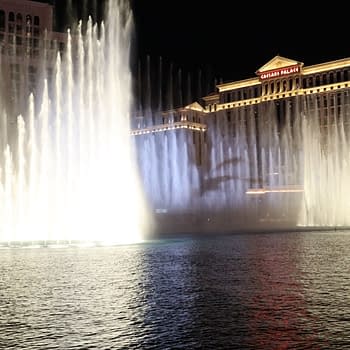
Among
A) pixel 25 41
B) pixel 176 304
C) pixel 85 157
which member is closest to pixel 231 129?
pixel 25 41

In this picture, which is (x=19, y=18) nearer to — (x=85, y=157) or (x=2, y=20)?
(x=2, y=20)

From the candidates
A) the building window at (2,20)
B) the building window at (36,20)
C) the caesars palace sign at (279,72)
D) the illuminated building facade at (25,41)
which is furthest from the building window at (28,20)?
the caesars palace sign at (279,72)

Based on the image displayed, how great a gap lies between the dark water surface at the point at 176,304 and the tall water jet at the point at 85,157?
436 inches

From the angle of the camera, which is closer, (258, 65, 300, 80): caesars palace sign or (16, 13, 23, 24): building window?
(16, 13, 23, 24): building window

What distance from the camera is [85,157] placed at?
25969 millimetres

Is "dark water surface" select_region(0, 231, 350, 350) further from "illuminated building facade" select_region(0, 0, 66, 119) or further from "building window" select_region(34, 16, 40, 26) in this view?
"building window" select_region(34, 16, 40, 26)

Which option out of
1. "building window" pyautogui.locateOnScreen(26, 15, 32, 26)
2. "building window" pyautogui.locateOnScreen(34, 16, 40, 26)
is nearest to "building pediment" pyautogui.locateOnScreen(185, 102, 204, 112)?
"building window" pyautogui.locateOnScreen(34, 16, 40, 26)

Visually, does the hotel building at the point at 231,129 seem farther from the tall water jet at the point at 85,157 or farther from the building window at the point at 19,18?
the tall water jet at the point at 85,157

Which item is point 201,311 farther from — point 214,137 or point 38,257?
point 214,137

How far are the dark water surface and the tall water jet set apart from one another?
11.1m

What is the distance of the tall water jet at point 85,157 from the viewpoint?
2506 cm

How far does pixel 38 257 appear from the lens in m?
16.0

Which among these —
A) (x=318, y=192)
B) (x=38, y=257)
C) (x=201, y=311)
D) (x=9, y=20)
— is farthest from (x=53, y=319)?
(x=9, y=20)

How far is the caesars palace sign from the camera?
7441 cm
